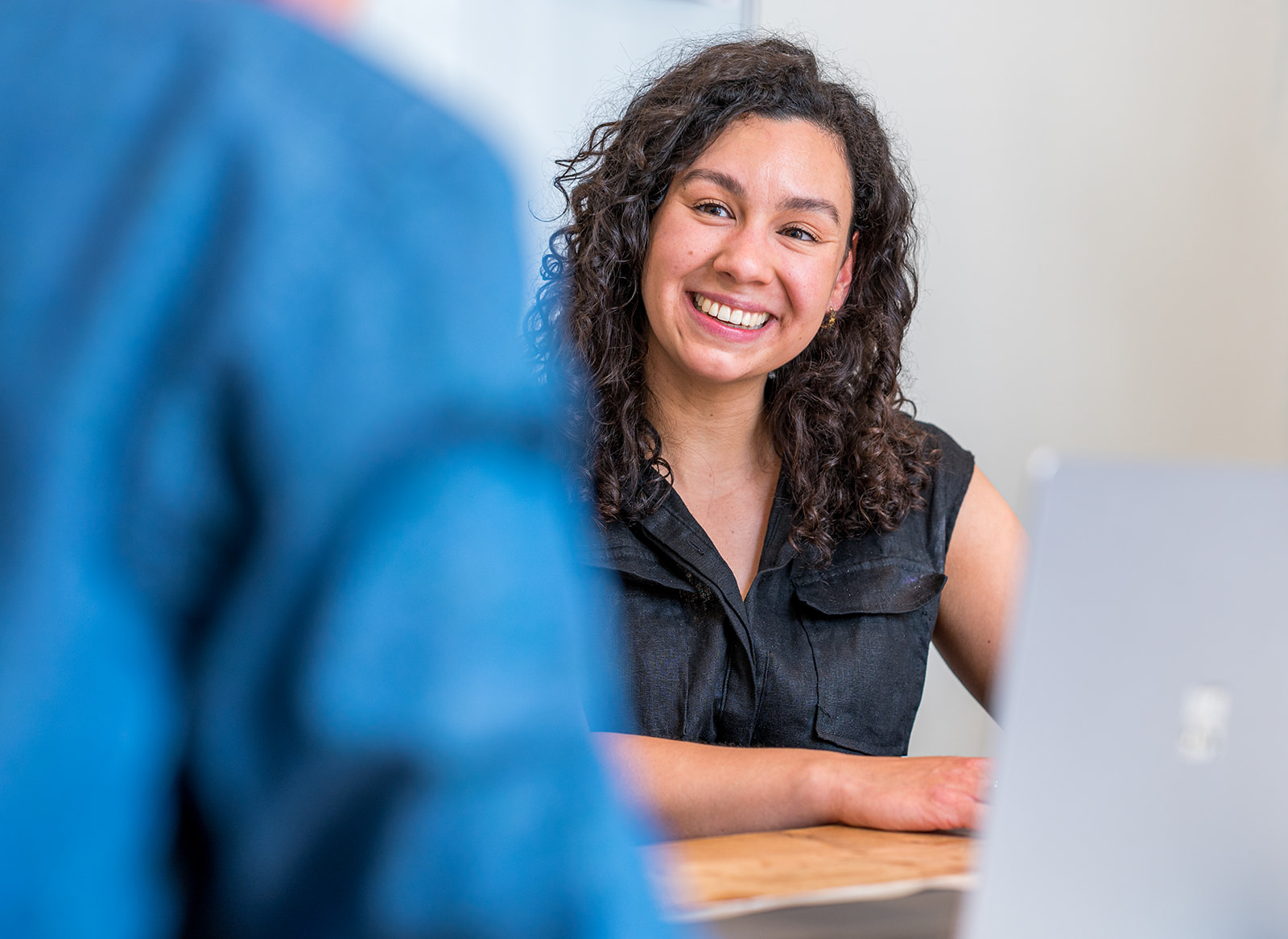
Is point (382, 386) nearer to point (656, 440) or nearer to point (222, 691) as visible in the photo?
point (222, 691)

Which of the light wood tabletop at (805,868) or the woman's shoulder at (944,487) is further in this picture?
the woman's shoulder at (944,487)

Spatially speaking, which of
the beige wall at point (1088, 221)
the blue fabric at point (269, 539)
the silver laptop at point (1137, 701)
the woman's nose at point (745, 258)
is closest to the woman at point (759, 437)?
the woman's nose at point (745, 258)

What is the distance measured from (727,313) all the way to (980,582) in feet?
1.69

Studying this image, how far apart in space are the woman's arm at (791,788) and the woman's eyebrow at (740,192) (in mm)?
746

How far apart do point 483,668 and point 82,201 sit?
145 millimetres

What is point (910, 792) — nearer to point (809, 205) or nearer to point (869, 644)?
point (869, 644)

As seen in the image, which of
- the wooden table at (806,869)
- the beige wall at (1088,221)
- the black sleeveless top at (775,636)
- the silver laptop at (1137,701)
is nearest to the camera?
the silver laptop at (1137,701)

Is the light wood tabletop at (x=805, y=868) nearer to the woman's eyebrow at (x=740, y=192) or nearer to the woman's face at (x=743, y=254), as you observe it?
the woman's face at (x=743, y=254)

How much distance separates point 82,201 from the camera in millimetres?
274

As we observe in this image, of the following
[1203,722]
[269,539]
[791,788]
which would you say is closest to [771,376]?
[791,788]

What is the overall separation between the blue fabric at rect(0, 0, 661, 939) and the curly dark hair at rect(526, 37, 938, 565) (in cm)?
123

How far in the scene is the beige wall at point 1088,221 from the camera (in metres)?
2.31

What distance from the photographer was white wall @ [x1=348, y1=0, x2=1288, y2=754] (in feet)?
7.18

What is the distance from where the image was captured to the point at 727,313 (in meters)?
1.57
